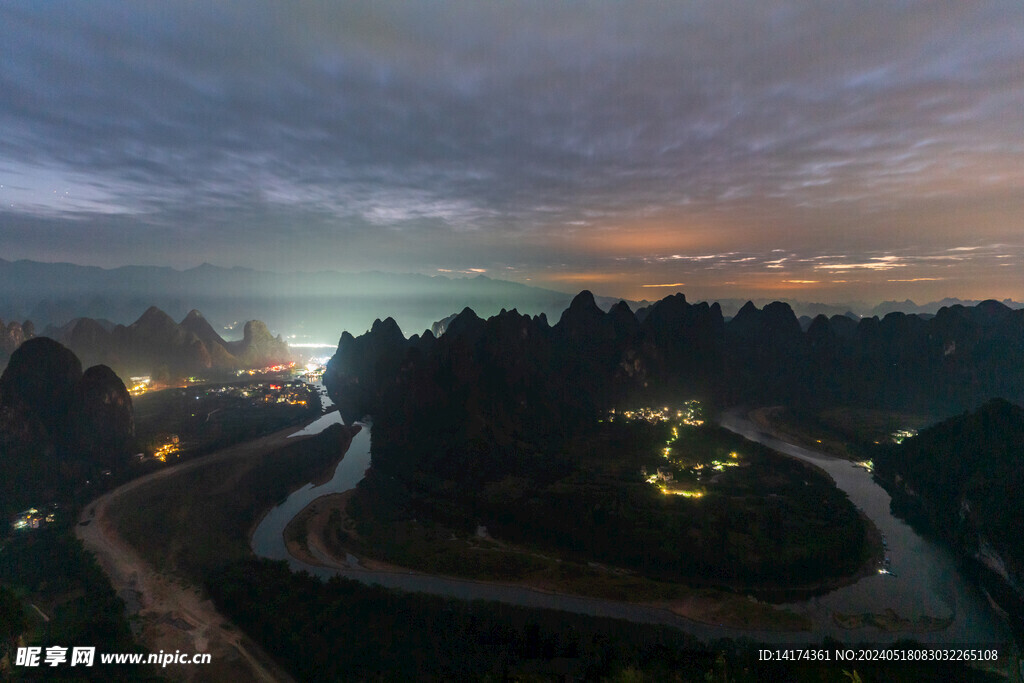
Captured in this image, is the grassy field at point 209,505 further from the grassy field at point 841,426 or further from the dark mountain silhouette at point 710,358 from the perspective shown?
the grassy field at point 841,426

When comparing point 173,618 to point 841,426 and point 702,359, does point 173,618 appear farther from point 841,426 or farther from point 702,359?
point 702,359

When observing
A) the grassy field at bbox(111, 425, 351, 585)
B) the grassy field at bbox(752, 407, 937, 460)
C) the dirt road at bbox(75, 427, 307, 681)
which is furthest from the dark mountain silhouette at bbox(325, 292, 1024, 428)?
the dirt road at bbox(75, 427, 307, 681)

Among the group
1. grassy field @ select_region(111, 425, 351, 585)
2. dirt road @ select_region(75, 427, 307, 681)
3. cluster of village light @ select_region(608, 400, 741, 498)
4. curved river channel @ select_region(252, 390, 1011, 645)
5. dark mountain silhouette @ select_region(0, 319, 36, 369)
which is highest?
dark mountain silhouette @ select_region(0, 319, 36, 369)

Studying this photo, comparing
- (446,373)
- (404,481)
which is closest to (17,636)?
(404,481)

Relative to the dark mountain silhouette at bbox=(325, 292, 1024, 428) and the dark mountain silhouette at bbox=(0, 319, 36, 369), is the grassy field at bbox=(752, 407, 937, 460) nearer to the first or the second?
the dark mountain silhouette at bbox=(325, 292, 1024, 428)

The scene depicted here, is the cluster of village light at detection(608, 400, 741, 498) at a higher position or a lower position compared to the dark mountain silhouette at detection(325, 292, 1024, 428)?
lower

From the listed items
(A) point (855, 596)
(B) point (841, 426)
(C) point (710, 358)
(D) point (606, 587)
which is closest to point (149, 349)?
(D) point (606, 587)

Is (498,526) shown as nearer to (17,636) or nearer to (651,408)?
(17,636)

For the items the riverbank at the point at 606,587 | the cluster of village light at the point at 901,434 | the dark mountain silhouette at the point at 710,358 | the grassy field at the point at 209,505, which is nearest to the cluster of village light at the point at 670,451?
the dark mountain silhouette at the point at 710,358
